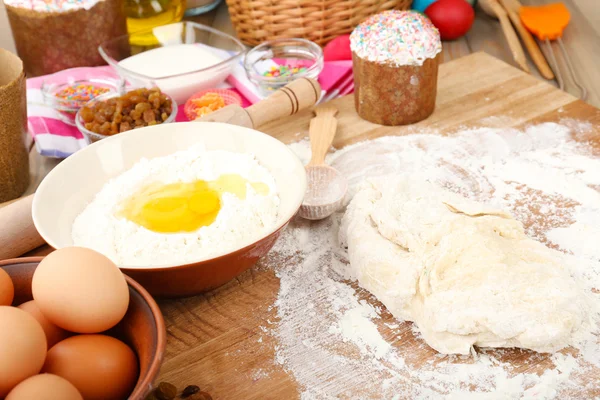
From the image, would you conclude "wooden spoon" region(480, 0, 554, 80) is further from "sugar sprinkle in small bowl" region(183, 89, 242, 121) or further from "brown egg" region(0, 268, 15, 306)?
"brown egg" region(0, 268, 15, 306)

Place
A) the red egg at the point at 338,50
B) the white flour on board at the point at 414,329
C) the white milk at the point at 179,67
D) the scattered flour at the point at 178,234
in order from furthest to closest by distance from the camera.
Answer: the red egg at the point at 338,50, the white milk at the point at 179,67, the scattered flour at the point at 178,234, the white flour on board at the point at 414,329

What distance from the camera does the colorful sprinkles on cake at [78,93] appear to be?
2.21 meters

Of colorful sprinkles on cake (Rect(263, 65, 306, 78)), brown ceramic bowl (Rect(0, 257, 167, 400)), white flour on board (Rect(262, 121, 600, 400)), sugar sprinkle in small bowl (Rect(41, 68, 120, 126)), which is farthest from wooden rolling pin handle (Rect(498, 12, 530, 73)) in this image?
brown ceramic bowl (Rect(0, 257, 167, 400))

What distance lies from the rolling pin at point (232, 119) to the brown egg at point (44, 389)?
75 cm

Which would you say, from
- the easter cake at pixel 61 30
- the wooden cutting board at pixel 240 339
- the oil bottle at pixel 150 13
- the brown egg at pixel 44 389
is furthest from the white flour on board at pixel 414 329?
the oil bottle at pixel 150 13

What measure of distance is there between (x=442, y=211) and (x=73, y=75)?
1587 mm

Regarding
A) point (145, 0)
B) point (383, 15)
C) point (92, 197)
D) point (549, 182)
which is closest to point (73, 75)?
point (145, 0)

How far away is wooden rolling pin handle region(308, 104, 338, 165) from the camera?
6.29ft

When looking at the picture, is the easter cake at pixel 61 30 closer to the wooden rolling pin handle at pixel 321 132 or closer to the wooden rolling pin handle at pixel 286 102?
the wooden rolling pin handle at pixel 286 102

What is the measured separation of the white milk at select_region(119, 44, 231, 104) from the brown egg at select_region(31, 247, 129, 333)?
1.31 metres

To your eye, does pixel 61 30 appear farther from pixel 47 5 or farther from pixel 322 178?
pixel 322 178

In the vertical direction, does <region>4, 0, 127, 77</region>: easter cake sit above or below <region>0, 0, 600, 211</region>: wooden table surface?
above

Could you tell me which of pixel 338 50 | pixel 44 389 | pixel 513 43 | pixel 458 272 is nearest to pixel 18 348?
pixel 44 389

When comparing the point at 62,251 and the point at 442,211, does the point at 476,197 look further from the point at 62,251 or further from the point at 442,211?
the point at 62,251
